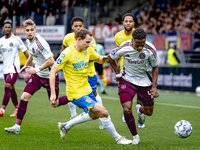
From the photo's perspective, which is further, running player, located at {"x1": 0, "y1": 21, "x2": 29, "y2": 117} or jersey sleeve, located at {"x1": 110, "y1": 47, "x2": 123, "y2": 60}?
running player, located at {"x1": 0, "y1": 21, "x2": 29, "y2": 117}

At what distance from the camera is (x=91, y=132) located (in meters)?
6.98

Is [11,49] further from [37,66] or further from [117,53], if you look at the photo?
[117,53]

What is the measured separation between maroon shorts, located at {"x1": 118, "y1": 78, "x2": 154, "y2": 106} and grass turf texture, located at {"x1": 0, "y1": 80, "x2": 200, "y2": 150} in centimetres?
70

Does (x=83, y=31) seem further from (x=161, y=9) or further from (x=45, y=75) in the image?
(x=161, y=9)

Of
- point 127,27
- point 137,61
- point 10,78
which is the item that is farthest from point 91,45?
point 10,78

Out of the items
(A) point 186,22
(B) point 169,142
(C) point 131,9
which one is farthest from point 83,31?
(C) point 131,9

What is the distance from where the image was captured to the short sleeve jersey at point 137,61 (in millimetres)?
6109

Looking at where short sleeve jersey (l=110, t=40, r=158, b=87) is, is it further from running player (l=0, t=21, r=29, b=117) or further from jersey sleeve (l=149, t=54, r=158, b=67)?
running player (l=0, t=21, r=29, b=117)

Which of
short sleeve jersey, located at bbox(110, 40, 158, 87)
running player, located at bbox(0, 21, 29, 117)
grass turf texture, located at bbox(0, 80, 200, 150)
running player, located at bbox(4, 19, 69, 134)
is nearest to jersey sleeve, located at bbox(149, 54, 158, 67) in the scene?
short sleeve jersey, located at bbox(110, 40, 158, 87)

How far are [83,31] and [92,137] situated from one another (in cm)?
206

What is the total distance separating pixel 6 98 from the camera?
893 cm

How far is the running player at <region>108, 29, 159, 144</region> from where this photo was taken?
589 centimetres

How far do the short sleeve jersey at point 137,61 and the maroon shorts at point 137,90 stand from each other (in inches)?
2.7

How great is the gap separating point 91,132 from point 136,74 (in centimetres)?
155
